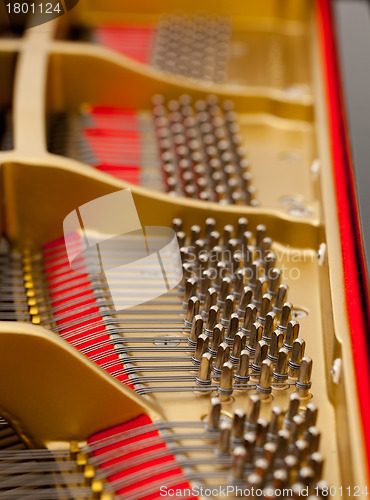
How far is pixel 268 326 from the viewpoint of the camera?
1829mm

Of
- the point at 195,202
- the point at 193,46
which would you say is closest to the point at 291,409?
the point at 195,202

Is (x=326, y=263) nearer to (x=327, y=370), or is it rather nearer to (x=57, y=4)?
(x=327, y=370)

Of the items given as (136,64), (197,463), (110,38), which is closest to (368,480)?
(197,463)

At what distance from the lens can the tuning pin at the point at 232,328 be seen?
1.82 metres

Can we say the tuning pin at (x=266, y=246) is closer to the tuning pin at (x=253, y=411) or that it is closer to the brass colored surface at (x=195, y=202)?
the brass colored surface at (x=195, y=202)

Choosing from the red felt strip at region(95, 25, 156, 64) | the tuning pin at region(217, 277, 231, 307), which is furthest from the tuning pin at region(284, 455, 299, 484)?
the red felt strip at region(95, 25, 156, 64)

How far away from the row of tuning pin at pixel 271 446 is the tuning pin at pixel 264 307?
1.02 feet

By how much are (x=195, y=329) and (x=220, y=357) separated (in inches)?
5.2

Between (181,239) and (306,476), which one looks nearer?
(306,476)

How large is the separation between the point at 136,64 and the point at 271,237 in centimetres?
105

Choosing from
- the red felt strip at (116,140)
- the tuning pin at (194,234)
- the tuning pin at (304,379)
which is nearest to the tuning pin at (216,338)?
the tuning pin at (304,379)

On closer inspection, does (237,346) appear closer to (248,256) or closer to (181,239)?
(248,256)

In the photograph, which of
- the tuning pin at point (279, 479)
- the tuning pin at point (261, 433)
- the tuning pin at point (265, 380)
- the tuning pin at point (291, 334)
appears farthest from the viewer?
the tuning pin at point (291, 334)

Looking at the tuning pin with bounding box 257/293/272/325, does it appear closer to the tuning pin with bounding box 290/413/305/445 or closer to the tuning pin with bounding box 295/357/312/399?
the tuning pin with bounding box 295/357/312/399
